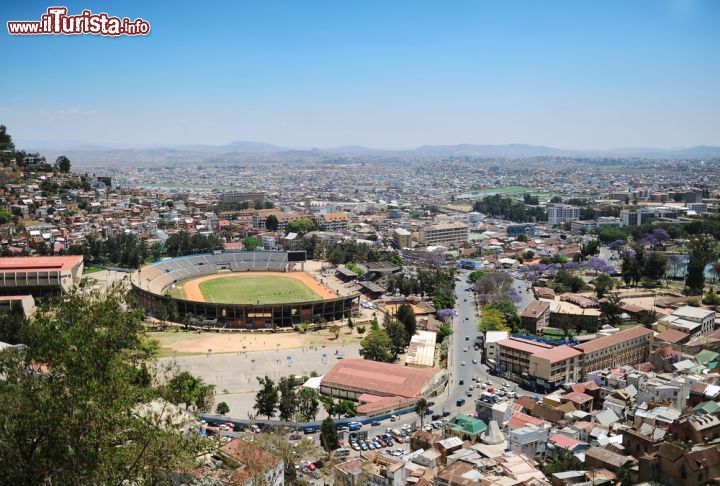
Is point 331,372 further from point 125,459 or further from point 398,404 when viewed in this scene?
point 125,459

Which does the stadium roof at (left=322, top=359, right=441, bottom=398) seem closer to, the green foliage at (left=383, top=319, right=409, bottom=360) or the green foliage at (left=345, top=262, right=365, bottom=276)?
the green foliage at (left=383, top=319, right=409, bottom=360)

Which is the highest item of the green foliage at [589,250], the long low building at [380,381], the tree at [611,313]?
the green foliage at [589,250]

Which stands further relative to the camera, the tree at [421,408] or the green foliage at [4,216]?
the green foliage at [4,216]

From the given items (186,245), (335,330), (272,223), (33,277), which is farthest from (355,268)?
(272,223)

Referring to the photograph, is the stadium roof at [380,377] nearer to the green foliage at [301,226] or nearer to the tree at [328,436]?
the tree at [328,436]

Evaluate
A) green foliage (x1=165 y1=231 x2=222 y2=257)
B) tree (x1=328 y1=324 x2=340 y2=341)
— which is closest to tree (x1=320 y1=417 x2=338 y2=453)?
tree (x1=328 y1=324 x2=340 y2=341)

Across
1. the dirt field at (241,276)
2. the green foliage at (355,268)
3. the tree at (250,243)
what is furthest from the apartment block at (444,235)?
the dirt field at (241,276)
